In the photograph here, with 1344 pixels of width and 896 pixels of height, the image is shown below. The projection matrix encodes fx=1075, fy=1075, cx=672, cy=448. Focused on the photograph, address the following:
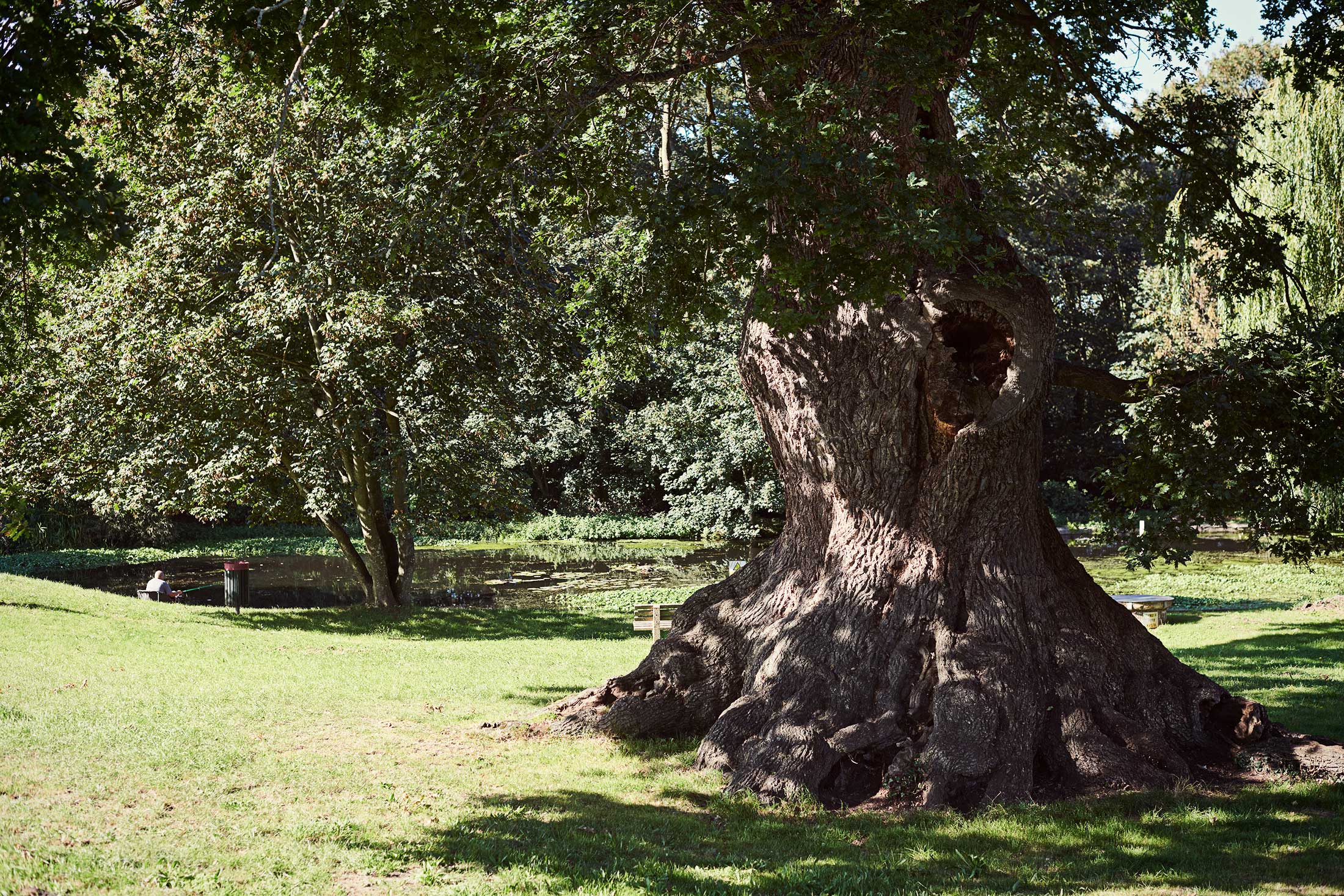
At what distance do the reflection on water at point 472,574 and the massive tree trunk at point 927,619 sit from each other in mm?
14966

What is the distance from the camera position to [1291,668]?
1228cm

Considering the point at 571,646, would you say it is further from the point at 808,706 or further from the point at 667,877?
the point at 667,877

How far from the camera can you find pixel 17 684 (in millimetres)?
10680

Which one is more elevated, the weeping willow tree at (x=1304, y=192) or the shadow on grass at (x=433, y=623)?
the weeping willow tree at (x=1304, y=192)

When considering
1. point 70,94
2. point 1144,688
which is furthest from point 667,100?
point 1144,688

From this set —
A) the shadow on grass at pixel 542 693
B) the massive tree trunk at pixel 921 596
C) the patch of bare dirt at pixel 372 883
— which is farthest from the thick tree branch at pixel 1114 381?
the patch of bare dirt at pixel 372 883

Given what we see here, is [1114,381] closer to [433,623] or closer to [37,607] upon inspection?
[433,623]

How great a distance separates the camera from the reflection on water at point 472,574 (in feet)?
80.4

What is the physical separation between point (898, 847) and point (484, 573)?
942 inches

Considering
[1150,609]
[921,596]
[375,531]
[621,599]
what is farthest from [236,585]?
[1150,609]

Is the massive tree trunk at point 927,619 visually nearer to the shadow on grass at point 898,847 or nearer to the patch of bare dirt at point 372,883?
the shadow on grass at point 898,847

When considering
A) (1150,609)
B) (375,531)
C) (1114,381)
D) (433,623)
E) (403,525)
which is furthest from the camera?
(375,531)

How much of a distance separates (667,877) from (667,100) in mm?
6183

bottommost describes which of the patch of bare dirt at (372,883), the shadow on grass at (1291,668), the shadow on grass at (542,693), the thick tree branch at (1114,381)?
the shadow on grass at (542,693)
